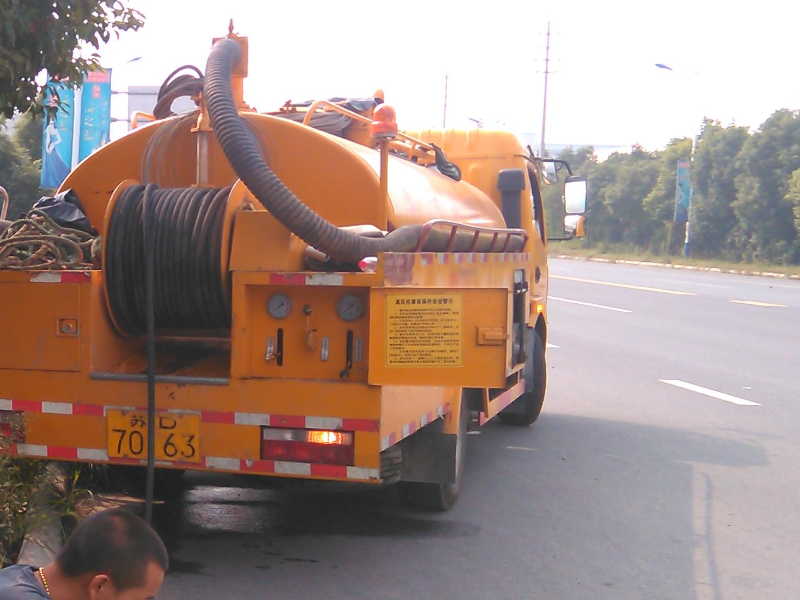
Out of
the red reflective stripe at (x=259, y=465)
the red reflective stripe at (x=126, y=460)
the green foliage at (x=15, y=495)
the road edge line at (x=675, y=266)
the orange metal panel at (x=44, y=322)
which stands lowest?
the road edge line at (x=675, y=266)

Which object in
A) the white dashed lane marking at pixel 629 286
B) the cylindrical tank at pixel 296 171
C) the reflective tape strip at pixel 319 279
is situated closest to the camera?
the reflective tape strip at pixel 319 279

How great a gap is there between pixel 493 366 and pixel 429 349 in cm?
30

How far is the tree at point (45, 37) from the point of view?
487 cm

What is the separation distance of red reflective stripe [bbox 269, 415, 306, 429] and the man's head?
241cm

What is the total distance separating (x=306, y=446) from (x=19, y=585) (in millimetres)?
2526

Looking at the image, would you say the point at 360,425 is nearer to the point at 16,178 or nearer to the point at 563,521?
the point at 563,521

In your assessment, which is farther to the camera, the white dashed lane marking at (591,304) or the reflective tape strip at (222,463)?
the white dashed lane marking at (591,304)

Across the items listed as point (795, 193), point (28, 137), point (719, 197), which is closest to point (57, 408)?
A: point (28, 137)

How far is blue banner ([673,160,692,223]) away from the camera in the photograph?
47.8m

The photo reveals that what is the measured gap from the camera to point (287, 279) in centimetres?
493

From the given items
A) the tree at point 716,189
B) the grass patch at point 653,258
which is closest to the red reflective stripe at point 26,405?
the grass patch at point 653,258

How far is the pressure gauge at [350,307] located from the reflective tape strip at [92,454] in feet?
4.21

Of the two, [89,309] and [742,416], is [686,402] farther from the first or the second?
[89,309]

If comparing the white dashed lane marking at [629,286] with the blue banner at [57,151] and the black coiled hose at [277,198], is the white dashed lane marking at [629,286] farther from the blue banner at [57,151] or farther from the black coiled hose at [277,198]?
the black coiled hose at [277,198]
